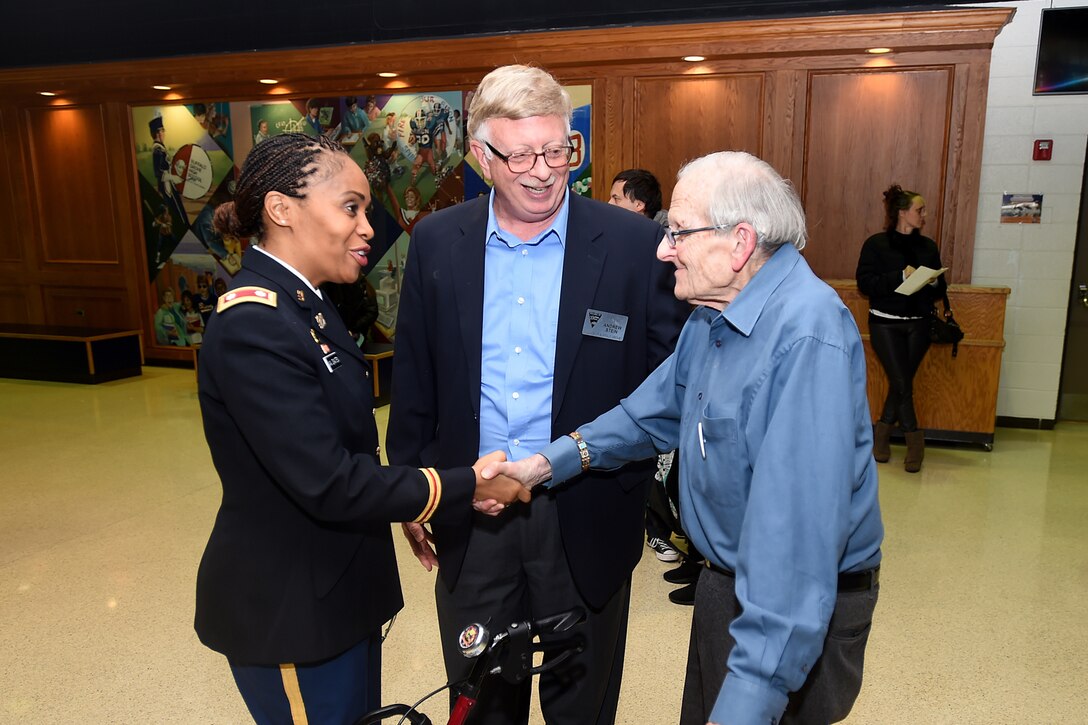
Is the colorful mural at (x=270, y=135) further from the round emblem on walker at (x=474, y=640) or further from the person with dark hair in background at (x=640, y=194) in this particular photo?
the round emblem on walker at (x=474, y=640)

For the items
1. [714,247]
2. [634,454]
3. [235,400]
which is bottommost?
[634,454]

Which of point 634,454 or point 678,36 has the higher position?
point 678,36

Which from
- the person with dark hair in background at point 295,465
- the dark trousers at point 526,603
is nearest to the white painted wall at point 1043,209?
the dark trousers at point 526,603

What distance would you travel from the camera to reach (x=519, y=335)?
1978 millimetres

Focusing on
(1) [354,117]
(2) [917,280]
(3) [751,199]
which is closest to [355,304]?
(1) [354,117]

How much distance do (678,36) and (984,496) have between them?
405 centimetres

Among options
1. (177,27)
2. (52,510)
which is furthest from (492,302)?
(177,27)

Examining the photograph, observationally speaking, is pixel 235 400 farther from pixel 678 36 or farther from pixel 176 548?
pixel 678 36

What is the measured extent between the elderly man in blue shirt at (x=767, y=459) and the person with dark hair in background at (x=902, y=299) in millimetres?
4208

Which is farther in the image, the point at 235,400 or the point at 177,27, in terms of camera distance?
the point at 177,27

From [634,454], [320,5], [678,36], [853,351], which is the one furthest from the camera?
[320,5]

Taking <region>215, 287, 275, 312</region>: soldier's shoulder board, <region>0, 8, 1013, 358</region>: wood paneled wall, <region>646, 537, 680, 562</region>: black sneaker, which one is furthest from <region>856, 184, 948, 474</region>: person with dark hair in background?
<region>215, 287, 275, 312</region>: soldier's shoulder board

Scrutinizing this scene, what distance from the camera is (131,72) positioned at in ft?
27.3

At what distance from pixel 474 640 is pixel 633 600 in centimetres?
242
